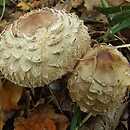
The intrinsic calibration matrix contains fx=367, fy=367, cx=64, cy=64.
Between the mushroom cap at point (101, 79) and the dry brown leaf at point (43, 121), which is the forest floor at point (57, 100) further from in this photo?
the mushroom cap at point (101, 79)

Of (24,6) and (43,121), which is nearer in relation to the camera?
(43,121)

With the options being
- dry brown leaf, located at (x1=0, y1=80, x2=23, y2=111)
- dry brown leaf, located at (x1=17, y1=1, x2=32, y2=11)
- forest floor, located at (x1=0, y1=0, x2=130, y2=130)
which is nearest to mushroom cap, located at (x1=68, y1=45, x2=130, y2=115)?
forest floor, located at (x1=0, y1=0, x2=130, y2=130)

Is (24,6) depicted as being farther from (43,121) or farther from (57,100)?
(43,121)

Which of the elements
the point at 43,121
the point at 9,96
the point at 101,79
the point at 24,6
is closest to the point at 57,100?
the point at 43,121

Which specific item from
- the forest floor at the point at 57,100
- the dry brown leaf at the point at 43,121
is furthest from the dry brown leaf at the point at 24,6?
the dry brown leaf at the point at 43,121

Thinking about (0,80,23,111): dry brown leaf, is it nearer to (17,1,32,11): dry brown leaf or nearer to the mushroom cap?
the mushroom cap

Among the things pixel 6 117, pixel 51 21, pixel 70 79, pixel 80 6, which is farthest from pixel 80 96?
pixel 80 6
